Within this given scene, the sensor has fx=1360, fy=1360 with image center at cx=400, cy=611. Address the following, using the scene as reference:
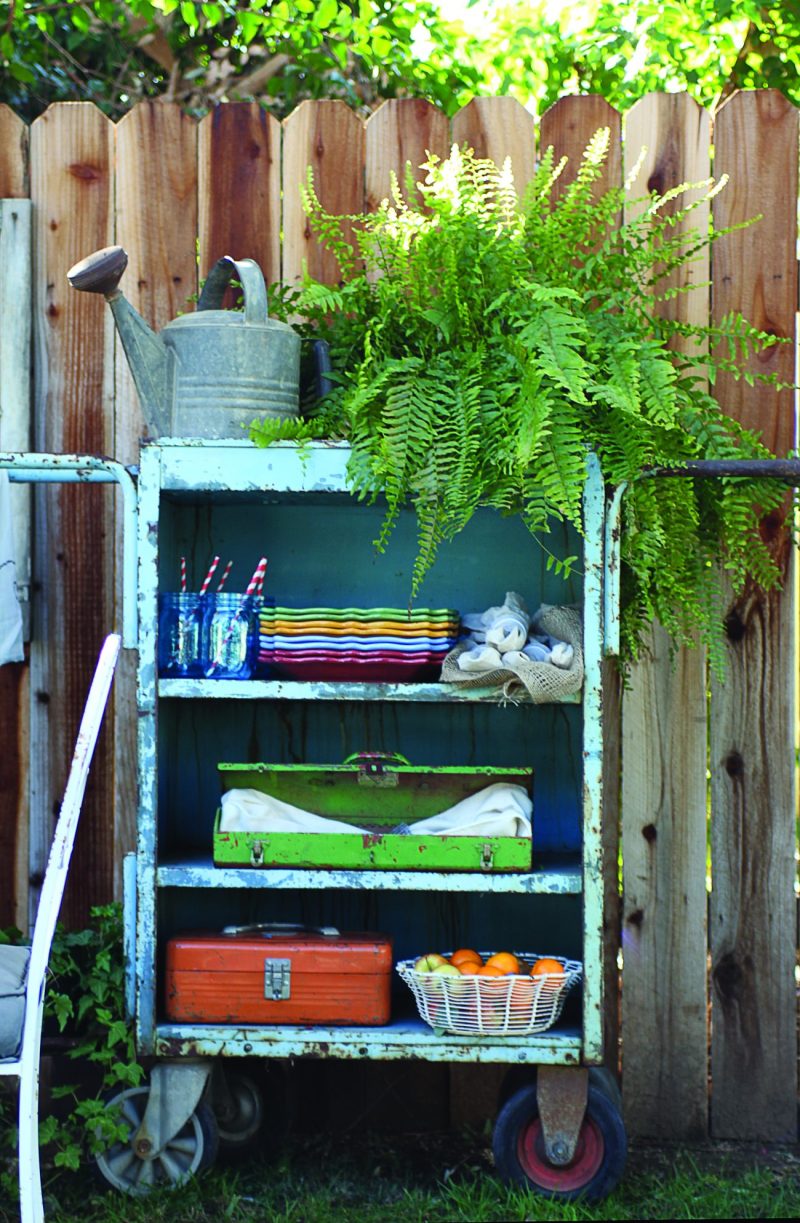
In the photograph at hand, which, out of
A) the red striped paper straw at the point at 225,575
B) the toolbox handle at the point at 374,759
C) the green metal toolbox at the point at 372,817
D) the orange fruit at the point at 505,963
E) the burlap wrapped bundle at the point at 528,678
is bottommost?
the orange fruit at the point at 505,963

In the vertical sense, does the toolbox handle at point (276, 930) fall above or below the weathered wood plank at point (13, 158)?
below

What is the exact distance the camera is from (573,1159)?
9.25 feet

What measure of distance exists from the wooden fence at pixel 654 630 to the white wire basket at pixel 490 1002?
62cm

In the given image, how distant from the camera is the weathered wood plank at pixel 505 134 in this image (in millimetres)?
3381

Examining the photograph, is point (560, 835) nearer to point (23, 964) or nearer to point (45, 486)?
point (23, 964)

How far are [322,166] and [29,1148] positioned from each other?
2.37 m

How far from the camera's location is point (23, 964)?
2.52 m

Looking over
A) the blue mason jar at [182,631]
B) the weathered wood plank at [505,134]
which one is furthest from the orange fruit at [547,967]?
the weathered wood plank at [505,134]

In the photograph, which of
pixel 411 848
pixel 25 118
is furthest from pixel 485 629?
pixel 25 118

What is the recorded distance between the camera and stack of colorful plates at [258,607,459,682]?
2.87 metres

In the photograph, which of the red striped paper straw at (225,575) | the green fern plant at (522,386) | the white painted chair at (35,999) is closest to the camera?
the white painted chair at (35,999)

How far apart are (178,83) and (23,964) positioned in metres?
3.65

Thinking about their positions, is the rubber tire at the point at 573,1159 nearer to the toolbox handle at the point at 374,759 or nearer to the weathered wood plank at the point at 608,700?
the weathered wood plank at the point at 608,700

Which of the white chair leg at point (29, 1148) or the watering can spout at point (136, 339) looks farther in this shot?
the watering can spout at point (136, 339)
